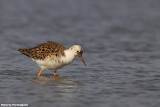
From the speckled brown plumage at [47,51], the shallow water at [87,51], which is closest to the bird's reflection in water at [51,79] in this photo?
the shallow water at [87,51]

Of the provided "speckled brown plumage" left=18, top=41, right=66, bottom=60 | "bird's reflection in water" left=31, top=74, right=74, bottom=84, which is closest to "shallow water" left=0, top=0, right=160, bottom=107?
"bird's reflection in water" left=31, top=74, right=74, bottom=84

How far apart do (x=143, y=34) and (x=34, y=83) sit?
11.3 meters

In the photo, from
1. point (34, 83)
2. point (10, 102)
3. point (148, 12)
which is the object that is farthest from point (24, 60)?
point (148, 12)

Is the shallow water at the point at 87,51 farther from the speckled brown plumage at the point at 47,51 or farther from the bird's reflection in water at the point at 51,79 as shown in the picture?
the speckled brown plumage at the point at 47,51

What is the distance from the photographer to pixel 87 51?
1881 cm

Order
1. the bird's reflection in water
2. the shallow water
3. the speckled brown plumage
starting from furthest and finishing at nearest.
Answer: the speckled brown plumage, the bird's reflection in water, the shallow water

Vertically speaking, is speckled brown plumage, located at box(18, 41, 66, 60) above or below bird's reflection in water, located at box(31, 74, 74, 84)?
above

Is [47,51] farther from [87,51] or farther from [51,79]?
[87,51]

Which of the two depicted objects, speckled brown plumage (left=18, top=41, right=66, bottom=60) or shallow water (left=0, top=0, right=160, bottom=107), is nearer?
shallow water (left=0, top=0, right=160, bottom=107)

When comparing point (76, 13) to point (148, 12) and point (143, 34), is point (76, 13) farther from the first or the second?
point (143, 34)

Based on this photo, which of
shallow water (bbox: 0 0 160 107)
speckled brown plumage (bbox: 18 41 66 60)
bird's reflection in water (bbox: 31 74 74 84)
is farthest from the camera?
speckled brown plumage (bbox: 18 41 66 60)

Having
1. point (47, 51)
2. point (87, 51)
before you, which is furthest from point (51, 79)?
point (87, 51)

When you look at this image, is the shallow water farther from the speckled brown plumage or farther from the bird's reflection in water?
the speckled brown plumage

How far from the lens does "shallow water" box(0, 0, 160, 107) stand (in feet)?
37.2
